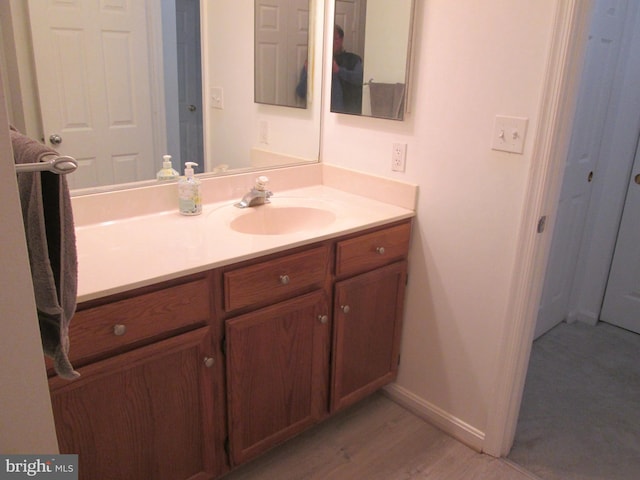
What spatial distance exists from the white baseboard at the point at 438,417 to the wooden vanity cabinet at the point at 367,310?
0.42 feet

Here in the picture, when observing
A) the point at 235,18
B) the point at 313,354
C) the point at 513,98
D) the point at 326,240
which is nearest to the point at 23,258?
the point at 326,240

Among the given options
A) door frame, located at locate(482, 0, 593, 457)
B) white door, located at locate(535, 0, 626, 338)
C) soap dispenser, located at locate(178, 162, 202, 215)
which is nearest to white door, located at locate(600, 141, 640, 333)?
white door, located at locate(535, 0, 626, 338)

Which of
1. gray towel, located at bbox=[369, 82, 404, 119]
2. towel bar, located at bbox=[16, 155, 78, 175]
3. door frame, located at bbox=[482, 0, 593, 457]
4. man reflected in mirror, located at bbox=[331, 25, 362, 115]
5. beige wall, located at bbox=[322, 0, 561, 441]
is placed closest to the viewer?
towel bar, located at bbox=[16, 155, 78, 175]

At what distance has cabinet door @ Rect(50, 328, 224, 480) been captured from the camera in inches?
49.4

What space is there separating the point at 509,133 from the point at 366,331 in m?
0.85

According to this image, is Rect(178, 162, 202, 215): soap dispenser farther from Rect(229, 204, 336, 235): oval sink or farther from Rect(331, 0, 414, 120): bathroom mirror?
Rect(331, 0, 414, 120): bathroom mirror

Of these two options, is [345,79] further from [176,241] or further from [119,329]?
[119,329]

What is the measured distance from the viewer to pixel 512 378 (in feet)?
5.91

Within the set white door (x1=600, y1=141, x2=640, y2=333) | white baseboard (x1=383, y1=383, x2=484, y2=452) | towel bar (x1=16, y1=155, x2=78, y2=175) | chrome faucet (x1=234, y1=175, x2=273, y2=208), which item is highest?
towel bar (x1=16, y1=155, x2=78, y2=175)

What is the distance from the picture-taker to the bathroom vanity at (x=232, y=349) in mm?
1269

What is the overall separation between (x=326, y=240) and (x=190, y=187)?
50 cm

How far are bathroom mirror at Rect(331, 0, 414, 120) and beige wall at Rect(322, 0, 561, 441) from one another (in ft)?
0.15

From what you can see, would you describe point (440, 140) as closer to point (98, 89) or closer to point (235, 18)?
point (235, 18)

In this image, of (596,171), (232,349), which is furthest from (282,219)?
(596,171)
